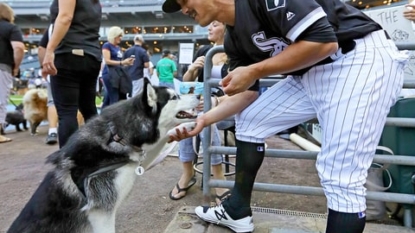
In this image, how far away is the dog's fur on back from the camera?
276 inches

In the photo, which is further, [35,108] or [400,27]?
[35,108]

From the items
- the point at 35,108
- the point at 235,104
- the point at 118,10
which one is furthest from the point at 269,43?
the point at 118,10

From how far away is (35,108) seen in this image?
23.0 feet

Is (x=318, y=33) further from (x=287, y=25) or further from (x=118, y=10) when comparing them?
(x=118, y=10)

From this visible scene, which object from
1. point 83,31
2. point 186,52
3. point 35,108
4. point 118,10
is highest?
point 118,10

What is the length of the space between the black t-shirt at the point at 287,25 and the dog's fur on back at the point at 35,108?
6.45 metres

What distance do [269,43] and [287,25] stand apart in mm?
226

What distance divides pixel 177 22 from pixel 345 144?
138 feet

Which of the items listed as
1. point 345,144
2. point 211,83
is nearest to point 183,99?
point 211,83

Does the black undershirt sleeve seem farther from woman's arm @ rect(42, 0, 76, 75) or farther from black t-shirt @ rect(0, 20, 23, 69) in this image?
black t-shirt @ rect(0, 20, 23, 69)

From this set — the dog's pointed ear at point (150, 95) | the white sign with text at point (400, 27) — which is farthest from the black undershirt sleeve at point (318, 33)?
the white sign with text at point (400, 27)

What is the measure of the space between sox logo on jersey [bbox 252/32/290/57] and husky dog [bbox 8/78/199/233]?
76cm

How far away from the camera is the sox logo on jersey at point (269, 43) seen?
1.52 m

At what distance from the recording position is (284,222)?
7.51 ft
